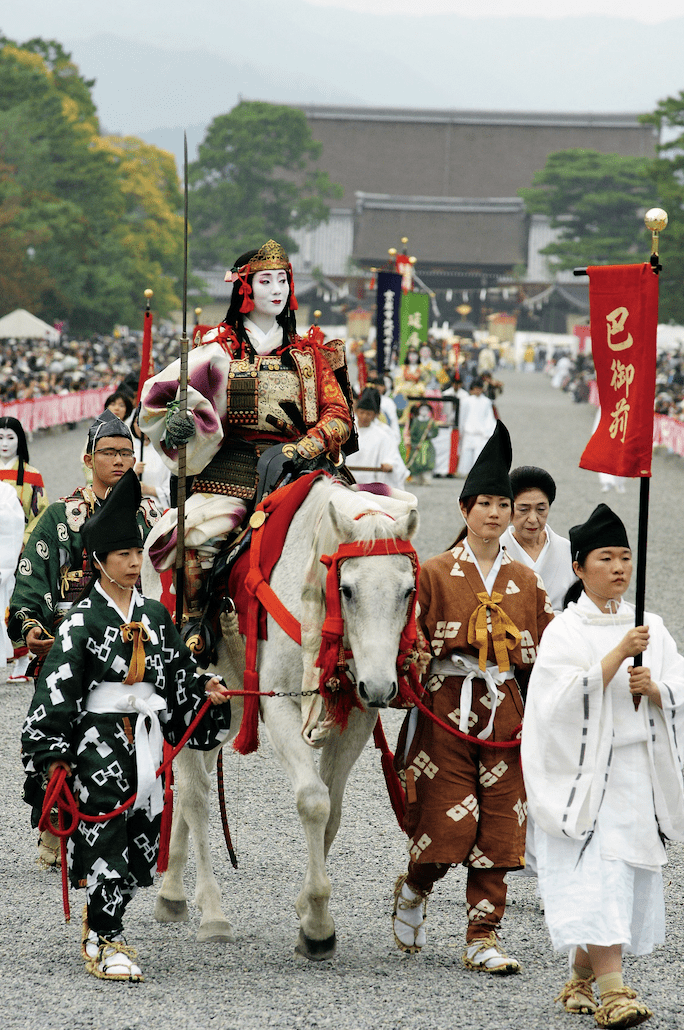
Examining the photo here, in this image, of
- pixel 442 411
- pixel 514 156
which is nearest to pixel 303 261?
pixel 514 156

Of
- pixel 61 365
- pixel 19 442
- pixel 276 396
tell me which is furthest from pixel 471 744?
pixel 61 365

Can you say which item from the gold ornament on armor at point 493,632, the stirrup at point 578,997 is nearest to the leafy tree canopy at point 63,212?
the gold ornament on armor at point 493,632

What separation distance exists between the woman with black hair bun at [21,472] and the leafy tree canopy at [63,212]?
82.5 ft

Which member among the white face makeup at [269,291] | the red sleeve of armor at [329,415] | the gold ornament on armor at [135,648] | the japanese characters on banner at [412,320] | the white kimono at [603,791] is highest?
the japanese characters on banner at [412,320]

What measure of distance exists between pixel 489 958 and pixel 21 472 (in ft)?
14.9

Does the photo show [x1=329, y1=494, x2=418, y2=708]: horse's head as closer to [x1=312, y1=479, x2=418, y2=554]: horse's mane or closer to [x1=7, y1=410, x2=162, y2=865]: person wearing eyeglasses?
[x1=312, y1=479, x2=418, y2=554]: horse's mane

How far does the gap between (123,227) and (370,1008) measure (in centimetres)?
3784

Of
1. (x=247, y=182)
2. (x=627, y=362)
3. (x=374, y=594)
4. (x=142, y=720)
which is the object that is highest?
(x=247, y=182)

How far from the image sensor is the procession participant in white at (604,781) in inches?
144

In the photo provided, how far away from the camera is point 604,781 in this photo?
3.74 metres

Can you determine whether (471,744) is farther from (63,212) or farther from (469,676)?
(63,212)

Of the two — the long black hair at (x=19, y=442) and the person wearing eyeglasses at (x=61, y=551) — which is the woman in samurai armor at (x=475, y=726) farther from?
the long black hair at (x=19, y=442)

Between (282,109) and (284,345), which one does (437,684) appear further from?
(282,109)

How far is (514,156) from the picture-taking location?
257 ft
